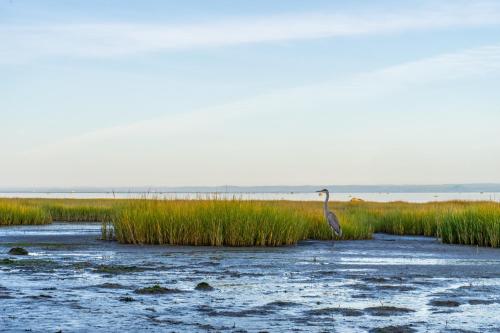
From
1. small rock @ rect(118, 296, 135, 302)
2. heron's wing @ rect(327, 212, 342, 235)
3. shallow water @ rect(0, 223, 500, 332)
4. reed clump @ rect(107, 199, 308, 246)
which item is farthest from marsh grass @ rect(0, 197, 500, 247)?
small rock @ rect(118, 296, 135, 302)

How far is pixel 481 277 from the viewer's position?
13281mm

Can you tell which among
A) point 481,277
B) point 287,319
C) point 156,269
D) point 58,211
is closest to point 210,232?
point 156,269

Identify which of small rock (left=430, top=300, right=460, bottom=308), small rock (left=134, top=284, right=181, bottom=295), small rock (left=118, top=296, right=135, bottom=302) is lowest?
small rock (left=430, top=300, right=460, bottom=308)

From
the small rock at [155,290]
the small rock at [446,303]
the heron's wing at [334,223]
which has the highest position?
the heron's wing at [334,223]

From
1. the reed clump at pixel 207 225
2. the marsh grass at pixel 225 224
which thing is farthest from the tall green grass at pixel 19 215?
the reed clump at pixel 207 225

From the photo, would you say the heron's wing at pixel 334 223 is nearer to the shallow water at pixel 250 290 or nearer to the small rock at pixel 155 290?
the shallow water at pixel 250 290

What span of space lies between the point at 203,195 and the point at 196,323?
14.0 meters

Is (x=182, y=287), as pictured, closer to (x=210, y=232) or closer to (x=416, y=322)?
(x=416, y=322)

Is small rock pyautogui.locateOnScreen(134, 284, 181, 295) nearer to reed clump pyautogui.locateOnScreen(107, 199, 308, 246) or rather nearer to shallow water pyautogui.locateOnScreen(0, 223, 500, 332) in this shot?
shallow water pyautogui.locateOnScreen(0, 223, 500, 332)

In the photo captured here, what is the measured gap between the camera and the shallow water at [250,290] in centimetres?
864

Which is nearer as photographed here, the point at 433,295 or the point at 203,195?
the point at 433,295

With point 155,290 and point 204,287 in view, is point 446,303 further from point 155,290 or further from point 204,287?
point 155,290

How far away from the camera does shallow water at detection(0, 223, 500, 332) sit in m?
8.64

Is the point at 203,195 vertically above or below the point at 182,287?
above
